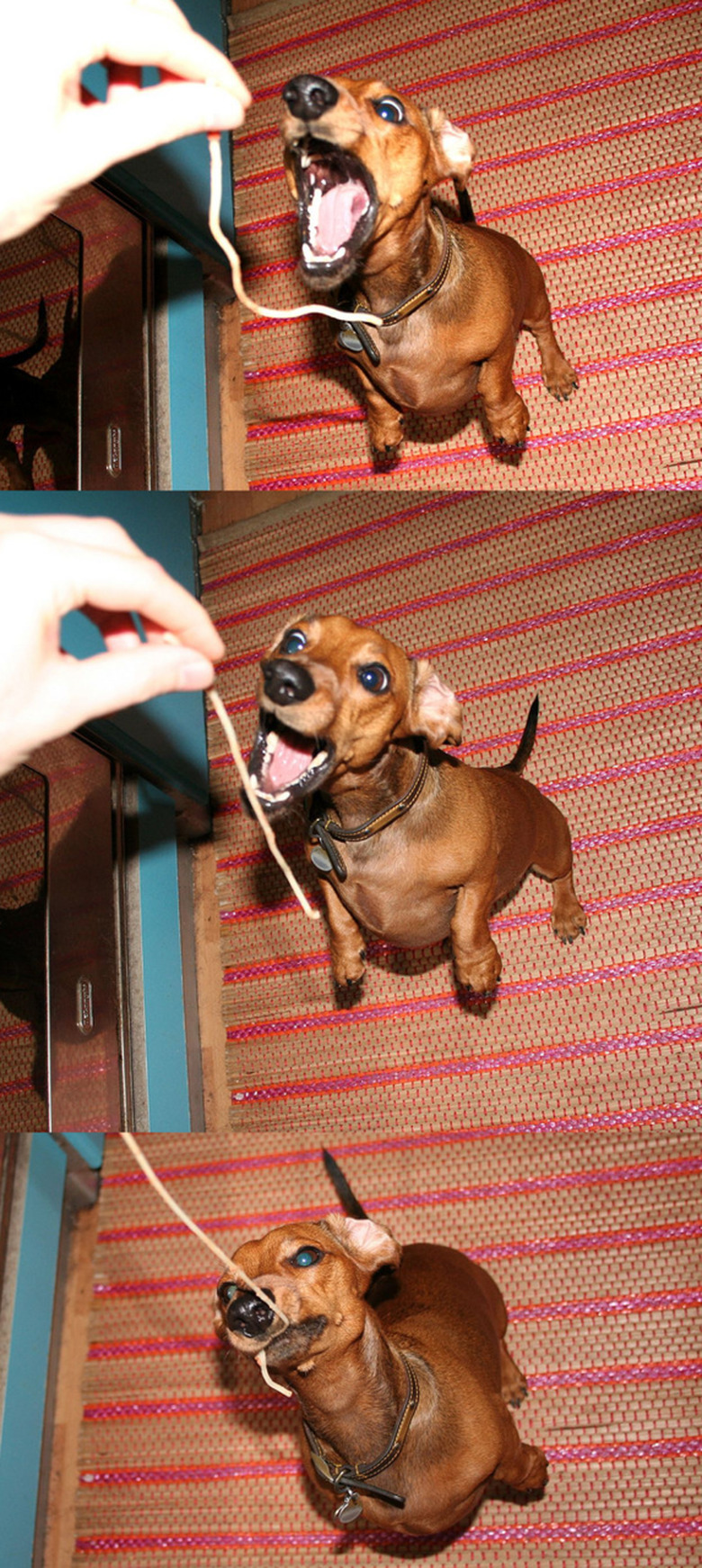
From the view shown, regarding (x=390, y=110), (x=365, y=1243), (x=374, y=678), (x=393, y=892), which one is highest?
(x=390, y=110)

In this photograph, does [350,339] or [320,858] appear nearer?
[320,858]

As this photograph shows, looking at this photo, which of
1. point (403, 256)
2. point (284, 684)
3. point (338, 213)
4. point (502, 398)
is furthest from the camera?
point (502, 398)

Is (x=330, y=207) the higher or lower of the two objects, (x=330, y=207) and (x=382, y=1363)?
the higher

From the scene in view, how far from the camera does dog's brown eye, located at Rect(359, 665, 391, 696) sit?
181 centimetres

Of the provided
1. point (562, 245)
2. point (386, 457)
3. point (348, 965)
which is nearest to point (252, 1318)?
point (348, 965)

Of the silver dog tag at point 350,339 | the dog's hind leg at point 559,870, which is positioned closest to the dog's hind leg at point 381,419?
the silver dog tag at point 350,339

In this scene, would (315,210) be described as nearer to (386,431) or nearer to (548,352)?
(386,431)

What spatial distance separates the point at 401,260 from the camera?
86.8 inches

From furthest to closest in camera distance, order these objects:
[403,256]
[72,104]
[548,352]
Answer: [548,352] < [403,256] < [72,104]

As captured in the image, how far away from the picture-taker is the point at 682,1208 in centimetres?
268

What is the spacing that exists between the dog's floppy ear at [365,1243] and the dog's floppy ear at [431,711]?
814 mm

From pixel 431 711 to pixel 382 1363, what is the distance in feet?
3.56

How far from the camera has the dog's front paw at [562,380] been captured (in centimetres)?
303

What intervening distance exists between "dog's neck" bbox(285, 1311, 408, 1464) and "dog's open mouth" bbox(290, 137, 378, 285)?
172 centimetres
